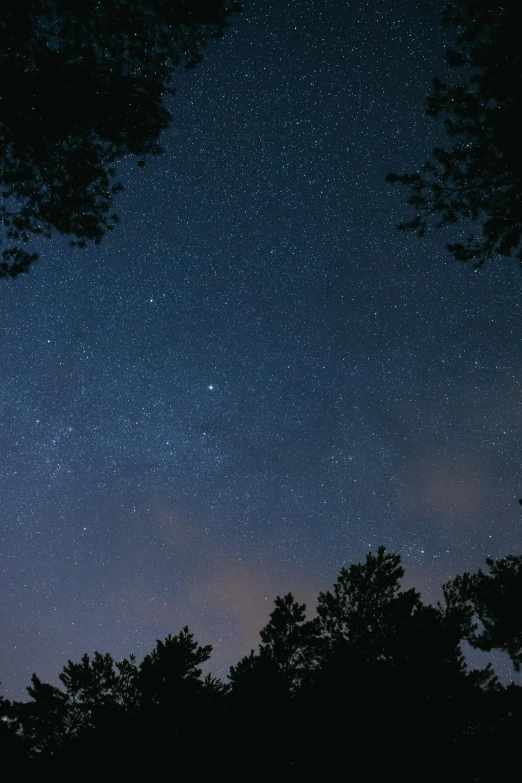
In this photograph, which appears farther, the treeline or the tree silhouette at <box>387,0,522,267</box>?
the treeline

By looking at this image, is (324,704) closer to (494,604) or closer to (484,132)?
(494,604)

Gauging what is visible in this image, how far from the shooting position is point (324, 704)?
1337 centimetres

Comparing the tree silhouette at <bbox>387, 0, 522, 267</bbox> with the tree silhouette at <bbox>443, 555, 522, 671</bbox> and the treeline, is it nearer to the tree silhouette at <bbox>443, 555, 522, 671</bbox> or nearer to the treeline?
the treeline

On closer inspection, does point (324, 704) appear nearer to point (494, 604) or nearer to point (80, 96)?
point (494, 604)

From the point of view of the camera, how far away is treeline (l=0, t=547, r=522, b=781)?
479 inches

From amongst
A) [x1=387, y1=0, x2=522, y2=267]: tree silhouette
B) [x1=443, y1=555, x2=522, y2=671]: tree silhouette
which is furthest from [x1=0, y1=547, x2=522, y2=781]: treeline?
[x1=387, y1=0, x2=522, y2=267]: tree silhouette

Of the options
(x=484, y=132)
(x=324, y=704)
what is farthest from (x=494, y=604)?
(x=484, y=132)

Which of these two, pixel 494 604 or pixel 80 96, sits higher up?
pixel 80 96

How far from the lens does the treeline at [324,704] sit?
12172mm

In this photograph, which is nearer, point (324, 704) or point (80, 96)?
point (80, 96)

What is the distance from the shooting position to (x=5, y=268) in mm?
8938

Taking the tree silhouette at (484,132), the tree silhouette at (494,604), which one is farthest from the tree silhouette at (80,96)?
the tree silhouette at (494,604)

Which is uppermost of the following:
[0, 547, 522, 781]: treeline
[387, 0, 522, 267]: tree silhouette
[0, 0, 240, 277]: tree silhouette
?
[0, 0, 240, 277]: tree silhouette

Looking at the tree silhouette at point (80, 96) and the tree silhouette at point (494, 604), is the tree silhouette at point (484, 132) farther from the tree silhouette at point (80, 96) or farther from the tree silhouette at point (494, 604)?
the tree silhouette at point (494, 604)
